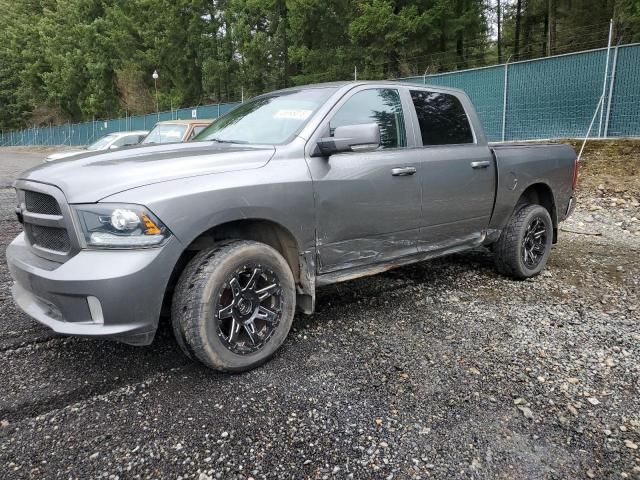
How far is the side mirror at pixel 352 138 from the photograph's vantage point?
3.13m

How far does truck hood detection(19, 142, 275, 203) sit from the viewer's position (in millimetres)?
2613

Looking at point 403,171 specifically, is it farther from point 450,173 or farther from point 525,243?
point 525,243

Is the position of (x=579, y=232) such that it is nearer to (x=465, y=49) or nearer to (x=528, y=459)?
(x=528, y=459)

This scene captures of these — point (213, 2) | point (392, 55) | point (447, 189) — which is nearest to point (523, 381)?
point (447, 189)

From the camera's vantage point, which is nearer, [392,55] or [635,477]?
[635,477]

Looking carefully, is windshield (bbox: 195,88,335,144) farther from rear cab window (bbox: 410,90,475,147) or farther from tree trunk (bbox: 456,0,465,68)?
tree trunk (bbox: 456,0,465,68)

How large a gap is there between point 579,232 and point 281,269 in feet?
19.8

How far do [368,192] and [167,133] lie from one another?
24.0ft

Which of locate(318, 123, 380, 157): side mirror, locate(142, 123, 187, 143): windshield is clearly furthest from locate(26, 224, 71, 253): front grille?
locate(142, 123, 187, 143): windshield

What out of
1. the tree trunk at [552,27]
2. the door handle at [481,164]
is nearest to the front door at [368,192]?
the door handle at [481,164]

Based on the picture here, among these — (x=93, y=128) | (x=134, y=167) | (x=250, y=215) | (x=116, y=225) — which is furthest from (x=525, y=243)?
(x=93, y=128)

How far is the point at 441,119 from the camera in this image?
435 centimetres

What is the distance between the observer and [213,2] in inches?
1578

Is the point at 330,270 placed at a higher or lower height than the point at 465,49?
lower
